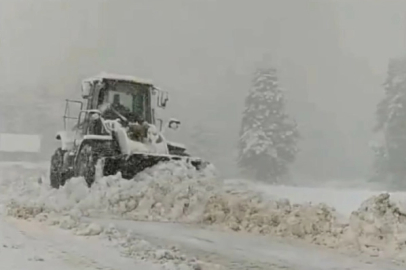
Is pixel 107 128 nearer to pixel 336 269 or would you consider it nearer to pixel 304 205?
pixel 304 205

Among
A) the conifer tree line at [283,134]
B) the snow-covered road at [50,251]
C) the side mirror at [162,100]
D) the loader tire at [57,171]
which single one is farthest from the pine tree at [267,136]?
the loader tire at [57,171]

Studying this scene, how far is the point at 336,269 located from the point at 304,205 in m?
0.21

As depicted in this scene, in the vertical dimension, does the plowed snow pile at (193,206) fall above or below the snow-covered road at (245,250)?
above

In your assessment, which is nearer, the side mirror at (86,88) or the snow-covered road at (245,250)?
the snow-covered road at (245,250)

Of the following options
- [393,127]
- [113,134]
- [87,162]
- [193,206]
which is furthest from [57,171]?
[393,127]

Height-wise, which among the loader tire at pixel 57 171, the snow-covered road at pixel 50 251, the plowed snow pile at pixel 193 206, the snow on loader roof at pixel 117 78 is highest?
the snow on loader roof at pixel 117 78

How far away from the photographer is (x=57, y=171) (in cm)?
188

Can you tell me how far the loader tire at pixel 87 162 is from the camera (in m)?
1.87

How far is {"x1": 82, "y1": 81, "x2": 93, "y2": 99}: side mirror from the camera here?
6.27ft

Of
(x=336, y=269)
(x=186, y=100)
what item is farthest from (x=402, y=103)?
(x=186, y=100)

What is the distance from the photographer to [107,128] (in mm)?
1887

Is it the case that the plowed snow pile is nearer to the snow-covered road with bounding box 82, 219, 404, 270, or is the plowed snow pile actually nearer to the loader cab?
the snow-covered road with bounding box 82, 219, 404, 270

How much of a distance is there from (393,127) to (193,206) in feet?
2.20

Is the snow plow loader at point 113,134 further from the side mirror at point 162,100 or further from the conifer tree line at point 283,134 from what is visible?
the conifer tree line at point 283,134
